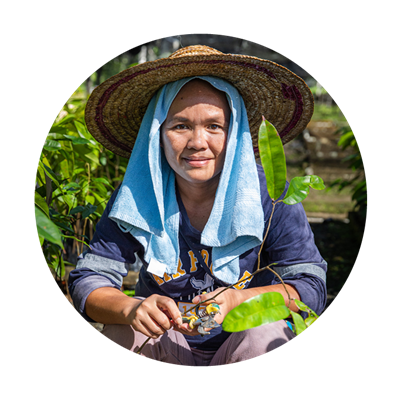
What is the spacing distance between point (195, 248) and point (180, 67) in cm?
65

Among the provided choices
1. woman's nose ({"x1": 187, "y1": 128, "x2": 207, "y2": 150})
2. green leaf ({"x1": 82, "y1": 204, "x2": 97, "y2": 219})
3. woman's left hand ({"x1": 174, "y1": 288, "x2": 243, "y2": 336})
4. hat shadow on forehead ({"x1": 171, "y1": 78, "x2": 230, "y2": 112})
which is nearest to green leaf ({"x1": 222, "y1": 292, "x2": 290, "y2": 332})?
woman's left hand ({"x1": 174, "y1": 288, "x2": 243, "y2": 336})

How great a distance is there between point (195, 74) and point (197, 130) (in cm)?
21

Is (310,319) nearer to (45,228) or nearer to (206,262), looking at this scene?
(206,262)

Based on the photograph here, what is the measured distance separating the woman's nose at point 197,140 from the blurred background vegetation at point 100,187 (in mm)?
507

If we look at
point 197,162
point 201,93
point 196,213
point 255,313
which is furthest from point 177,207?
point 255,313

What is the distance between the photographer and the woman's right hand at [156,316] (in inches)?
43.9

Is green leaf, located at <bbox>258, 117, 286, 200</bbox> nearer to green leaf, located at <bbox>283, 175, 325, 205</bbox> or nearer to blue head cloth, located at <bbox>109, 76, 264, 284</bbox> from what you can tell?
green leaf, located at <bbox>283, 175, 325, 205</bbox>

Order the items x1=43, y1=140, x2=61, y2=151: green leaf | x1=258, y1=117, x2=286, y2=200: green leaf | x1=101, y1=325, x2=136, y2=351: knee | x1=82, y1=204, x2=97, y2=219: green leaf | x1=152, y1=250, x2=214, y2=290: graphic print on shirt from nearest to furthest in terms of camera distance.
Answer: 1. x1=258, y1=117, x2=286, y2=200: green leaf
2. x1=101, y1=325, x2=136, y2=351: knee
3. x1=152, y1=250, x2=214, y2=290: graphic print on shirt
4. x1=43, y1=140, x2=61, y2=151: green leaf
5. x1=82, y1=204, x2=97, y2=219: green leaf

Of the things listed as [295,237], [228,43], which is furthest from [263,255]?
[228,43]

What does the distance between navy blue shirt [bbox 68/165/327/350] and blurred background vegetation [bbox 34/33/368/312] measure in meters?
0.19

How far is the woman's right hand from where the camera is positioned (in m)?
1.12

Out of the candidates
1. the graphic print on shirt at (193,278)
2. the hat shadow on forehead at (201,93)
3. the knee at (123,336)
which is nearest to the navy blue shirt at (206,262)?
the graphic print on shirt at (193,278)

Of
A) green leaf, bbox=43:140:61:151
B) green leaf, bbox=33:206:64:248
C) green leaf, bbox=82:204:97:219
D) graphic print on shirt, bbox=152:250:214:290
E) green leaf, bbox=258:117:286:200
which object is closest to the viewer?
green leaf, bbox=33:206:64:248

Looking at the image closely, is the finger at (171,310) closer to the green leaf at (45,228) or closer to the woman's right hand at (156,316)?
the woman's right hand at (156,316)
